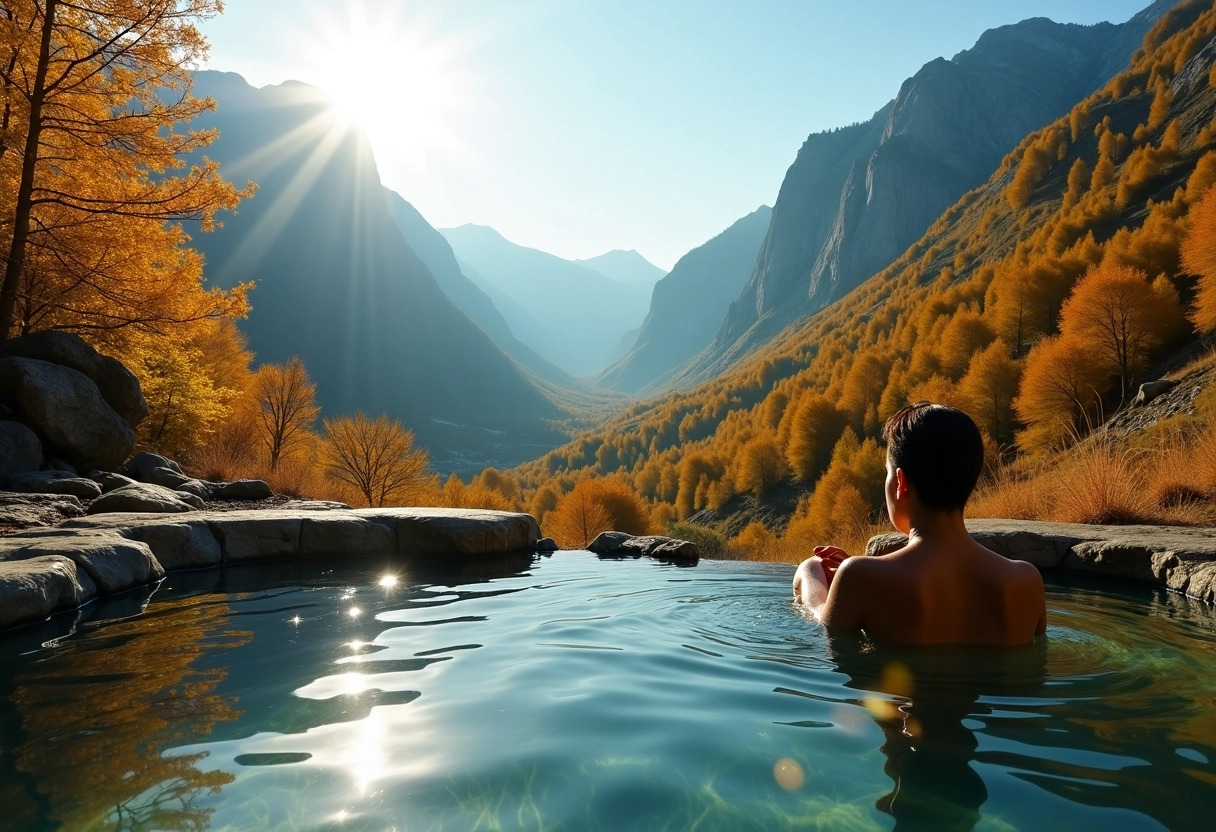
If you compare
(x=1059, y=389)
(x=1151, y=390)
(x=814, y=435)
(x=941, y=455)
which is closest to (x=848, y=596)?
(x=941, y=455)

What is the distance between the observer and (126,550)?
6.04 metres

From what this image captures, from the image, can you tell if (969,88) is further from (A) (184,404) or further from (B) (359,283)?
(A) (184,404)

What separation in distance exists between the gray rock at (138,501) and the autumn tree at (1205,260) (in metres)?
38.9

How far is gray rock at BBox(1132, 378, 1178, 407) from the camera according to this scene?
26125mm

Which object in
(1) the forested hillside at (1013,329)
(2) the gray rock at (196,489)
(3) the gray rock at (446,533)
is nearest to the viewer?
(3) the gray rock at (446,533)

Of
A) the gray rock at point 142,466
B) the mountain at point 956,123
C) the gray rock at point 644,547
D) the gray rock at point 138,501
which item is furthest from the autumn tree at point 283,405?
the mountain at point 956,123

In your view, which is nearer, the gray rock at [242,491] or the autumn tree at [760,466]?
the gray rock at [242,491]

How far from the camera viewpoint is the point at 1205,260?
29.5 meters

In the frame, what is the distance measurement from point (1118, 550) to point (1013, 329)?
4575 centimetres

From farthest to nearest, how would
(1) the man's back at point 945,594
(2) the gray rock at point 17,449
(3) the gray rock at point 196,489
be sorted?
(3) the gray rock at point 196,489 < (2) the gray rock at point 17,449 < (1) the man's back at point 945,594

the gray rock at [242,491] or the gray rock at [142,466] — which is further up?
the gray rock at [142,466]

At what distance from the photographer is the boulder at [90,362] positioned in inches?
453

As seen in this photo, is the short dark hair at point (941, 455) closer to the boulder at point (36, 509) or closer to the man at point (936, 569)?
the man at point (936, 569)

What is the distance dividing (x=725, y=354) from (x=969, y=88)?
3330 inches
